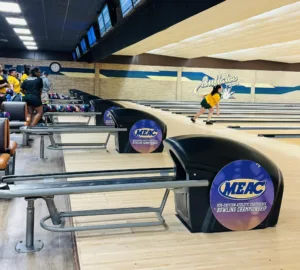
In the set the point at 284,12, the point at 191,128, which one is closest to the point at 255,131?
the point at 191,128

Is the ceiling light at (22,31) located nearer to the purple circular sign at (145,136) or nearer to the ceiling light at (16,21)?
the ceiling light at (16,21)

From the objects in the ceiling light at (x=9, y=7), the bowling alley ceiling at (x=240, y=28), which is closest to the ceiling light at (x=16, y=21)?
the ceiling light at (x=9, y=7)

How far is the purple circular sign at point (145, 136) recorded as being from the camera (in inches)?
201

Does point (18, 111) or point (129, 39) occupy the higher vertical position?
point (129, 39)

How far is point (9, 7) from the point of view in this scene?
6.93 metres

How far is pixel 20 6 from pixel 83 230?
18.6ft

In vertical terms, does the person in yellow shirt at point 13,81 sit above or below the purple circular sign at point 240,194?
above

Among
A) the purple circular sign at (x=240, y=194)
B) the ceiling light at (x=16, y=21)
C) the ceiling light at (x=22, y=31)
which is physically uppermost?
the ceiling light at (x=22, y=31)

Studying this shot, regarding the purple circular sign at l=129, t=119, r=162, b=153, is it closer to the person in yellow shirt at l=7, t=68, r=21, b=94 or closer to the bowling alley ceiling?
Result: the bowling alley ceiling

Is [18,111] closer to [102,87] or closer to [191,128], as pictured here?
[191,128]

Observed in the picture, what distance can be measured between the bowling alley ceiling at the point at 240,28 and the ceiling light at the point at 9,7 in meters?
2.55

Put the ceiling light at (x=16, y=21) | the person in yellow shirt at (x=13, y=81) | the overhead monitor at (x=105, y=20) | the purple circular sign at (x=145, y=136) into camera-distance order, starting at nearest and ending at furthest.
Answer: the purple circular sign at (x=145, y=136) → the overhead monitor at (x=105, y=20) → the person in yellow shirt at (x=13, y=81) → the ceiling light at (x=16, y=21)

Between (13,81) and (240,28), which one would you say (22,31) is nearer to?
(13,81)

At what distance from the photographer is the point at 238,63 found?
1738cm
